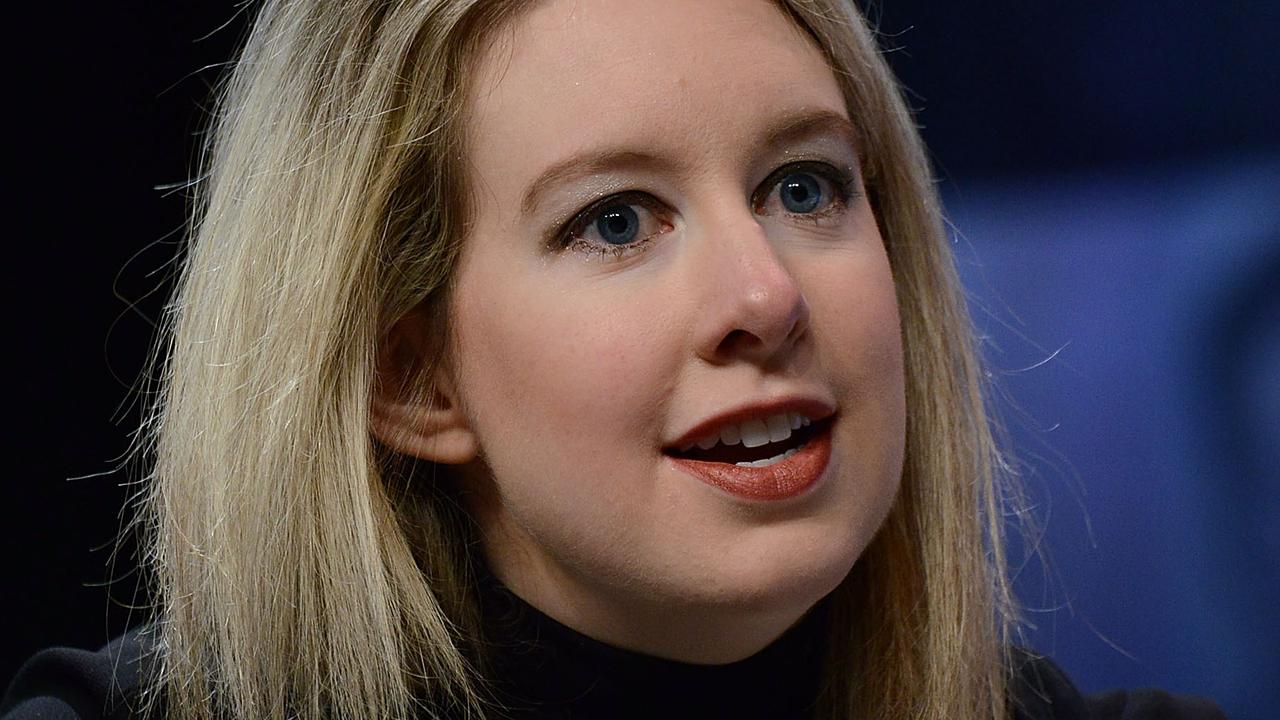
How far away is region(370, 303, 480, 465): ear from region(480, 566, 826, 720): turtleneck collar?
0.47 feet

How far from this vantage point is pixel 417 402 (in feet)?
3.99

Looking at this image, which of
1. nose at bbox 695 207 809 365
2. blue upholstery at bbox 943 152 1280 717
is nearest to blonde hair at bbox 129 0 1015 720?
nose at bbox 695 207 809 365

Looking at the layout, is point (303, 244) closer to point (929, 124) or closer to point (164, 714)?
point (164, 714)

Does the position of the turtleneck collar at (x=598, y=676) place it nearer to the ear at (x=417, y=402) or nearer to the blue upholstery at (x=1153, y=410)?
the ear at (x=417, y=402)

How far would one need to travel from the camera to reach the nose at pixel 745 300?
3.42ft

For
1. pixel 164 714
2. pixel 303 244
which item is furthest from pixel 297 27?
pixel 164 714

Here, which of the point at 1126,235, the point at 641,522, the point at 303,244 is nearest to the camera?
the point at 641,522

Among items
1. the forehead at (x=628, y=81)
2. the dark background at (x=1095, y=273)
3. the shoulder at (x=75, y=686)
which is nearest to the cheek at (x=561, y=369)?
the forehead at (x=628, y=81)

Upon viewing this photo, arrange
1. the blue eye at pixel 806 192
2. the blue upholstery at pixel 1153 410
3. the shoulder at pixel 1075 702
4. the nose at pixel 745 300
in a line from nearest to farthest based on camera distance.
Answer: the nose at pixel 745 300, the blue eye at pixel 806 192, the shoulder at pixel 1075 702, the blue upholstery at pixel 1153 410

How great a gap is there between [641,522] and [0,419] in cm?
86

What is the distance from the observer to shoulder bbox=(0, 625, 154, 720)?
1213 millimetres

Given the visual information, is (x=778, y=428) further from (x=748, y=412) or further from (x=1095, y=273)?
(x=1095, y=273)

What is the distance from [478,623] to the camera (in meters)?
1.26

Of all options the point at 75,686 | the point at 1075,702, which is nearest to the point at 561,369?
the point at 75,686
